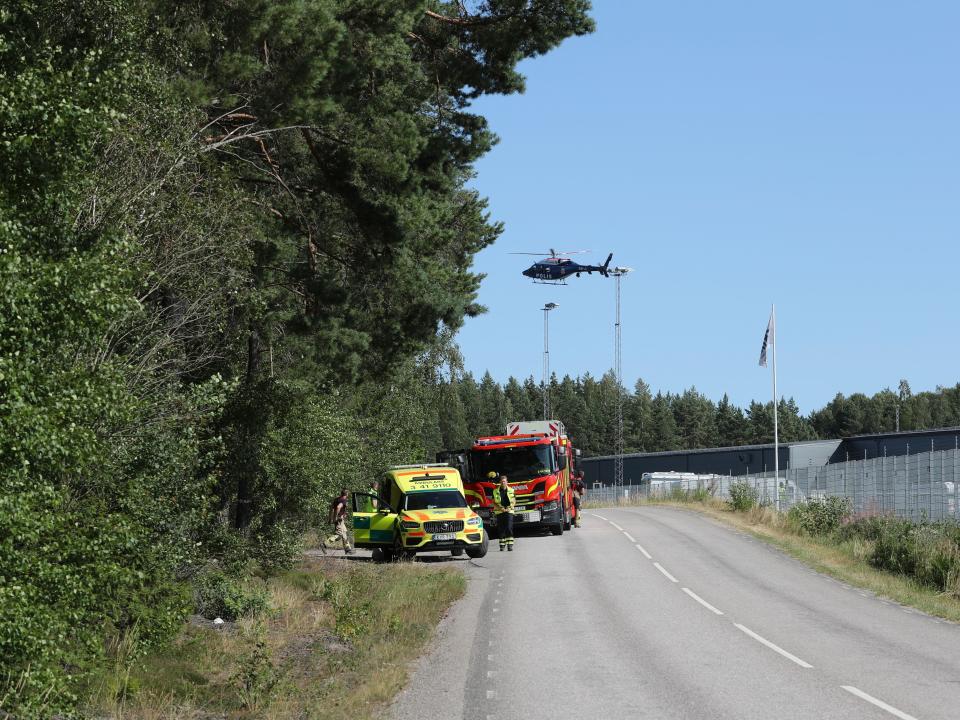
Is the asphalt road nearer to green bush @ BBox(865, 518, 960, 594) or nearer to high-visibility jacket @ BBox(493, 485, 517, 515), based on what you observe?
green bush @ BBox(865, 518, 960, 594)

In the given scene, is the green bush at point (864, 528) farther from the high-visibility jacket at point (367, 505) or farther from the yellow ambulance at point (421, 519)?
the high-visibility jacket at point (367, 505)

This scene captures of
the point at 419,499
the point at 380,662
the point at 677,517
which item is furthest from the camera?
the point at 677,517

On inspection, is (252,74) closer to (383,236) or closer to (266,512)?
(383,236)

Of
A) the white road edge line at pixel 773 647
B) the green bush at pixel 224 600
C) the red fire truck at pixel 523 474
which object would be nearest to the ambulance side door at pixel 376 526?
the red fire truck at pixel 523 474

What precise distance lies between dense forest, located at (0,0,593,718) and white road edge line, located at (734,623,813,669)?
7482 mm

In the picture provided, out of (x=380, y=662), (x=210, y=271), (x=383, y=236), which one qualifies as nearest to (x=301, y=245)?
(x=383, y=236)

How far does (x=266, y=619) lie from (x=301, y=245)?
941 centimetres

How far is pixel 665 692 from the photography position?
11.8 metres

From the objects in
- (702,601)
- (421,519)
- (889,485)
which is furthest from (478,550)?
(889,485)

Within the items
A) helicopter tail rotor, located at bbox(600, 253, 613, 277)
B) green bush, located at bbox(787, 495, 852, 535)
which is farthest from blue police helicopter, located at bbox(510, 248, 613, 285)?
green bush, located at bbox(787, 495, 852, 535)

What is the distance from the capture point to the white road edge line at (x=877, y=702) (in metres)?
10.4

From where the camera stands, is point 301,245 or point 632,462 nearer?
point 301,245

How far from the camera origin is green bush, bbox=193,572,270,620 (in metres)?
17.7

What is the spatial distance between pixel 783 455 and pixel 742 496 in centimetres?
5247
